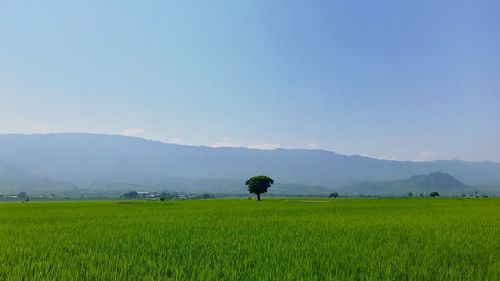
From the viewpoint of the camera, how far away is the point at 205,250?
38.3ft

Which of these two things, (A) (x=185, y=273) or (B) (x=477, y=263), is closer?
(A) (x=185, y=273)

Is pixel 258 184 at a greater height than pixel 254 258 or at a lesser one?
greater

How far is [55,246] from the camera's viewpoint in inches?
508

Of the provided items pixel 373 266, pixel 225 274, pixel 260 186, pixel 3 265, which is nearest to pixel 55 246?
pixel 3 265

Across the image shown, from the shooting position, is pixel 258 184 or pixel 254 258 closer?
pixel 254 258

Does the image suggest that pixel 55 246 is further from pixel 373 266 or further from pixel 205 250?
pixel 373 266

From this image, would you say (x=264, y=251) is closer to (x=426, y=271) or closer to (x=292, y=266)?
(x=292, y=266)

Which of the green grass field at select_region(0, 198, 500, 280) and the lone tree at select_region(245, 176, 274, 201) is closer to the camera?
the green grass field at select_region(0, 198, 500, 280)

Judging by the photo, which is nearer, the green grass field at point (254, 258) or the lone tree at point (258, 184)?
the green grass field at point (254, 258)

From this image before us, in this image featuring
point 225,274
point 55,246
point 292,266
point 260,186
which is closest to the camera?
point 225,274

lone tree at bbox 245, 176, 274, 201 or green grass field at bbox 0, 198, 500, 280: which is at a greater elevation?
lone tree at bbox 245, 176, 274, 201

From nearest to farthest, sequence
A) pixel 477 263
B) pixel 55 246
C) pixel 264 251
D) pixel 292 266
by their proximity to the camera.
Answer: pixel 292 266 < pixel 477 263 < pixel 264 251 < pixel 55 246

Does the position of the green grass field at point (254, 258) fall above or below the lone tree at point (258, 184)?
below

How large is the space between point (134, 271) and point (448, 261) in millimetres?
8335
